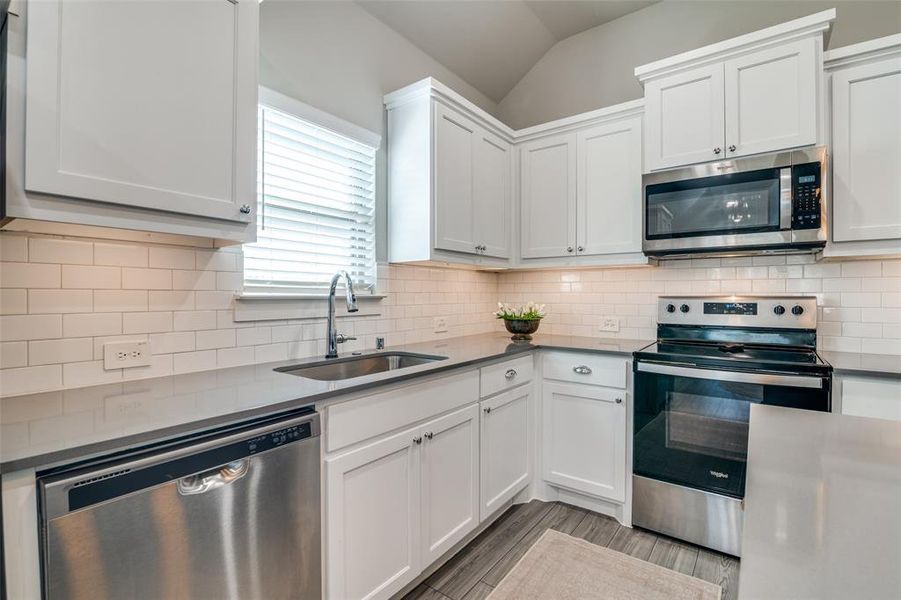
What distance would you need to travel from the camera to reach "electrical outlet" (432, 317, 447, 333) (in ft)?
9.26

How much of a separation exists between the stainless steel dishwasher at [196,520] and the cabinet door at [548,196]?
2026mm

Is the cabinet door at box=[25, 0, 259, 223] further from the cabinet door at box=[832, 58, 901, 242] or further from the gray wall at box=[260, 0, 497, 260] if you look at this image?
the cabinet door at box=[832, 58, 901, 242]

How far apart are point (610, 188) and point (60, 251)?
2613 mm

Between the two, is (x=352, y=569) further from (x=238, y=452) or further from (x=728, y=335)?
(x=728, y=335)

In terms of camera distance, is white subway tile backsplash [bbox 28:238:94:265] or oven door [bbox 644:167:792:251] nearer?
white subway tile backsplash [bbox 28:238:94:265]

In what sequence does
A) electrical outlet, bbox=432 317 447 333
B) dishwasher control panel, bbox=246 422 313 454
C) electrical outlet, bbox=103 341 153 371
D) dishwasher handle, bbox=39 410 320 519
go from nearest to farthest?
dishwasher handle, bbox=39 410 320 519, dishwasher control panel, bbox=246 422 313 454, electrical outlet, bbox=103 341 153 371, electrical outlet, bbox=432 317 447 333

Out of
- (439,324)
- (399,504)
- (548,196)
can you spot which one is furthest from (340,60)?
(399,504)

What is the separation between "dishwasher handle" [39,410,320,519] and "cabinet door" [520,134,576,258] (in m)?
2.03

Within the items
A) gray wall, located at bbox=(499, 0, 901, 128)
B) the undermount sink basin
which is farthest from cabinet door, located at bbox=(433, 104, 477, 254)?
gray wall, located at bbox=(499, 0, 901, 128)

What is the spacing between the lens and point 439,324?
286 centimetres

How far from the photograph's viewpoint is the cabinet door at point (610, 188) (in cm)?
259

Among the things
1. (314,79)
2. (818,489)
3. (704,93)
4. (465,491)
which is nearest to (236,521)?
(465,491)

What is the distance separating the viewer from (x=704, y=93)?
2.28 m

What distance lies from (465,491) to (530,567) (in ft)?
1.46
